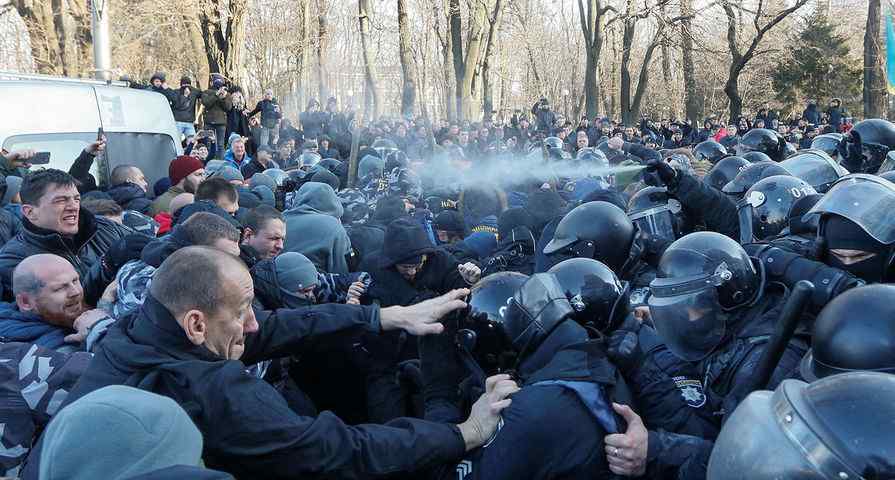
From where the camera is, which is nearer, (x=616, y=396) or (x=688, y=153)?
(x=616, y=396)

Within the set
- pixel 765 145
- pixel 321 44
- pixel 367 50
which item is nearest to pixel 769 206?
pixel 765 145

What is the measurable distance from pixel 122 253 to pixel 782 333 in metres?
3.44

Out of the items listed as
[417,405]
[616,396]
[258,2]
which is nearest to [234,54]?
[258,2]

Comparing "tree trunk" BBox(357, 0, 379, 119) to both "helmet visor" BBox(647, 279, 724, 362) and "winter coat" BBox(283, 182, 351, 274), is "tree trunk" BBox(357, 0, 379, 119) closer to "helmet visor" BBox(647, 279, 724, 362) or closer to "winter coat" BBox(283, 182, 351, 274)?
"winter coat" BBox(283, 182, 351, 274)

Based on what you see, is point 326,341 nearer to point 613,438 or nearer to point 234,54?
point 613,438

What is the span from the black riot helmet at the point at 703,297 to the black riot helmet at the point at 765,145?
6838 millimetres

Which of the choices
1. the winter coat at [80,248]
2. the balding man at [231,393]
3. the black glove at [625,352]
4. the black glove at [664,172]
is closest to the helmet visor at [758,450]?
the black glove at [625,352]

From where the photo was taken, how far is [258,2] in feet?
115

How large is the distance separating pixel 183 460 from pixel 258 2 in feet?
119

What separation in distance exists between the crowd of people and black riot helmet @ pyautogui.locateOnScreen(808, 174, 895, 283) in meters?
0.01

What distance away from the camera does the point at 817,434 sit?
1690 millimetres

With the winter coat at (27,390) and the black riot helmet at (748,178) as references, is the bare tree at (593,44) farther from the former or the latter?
the winter coat at (27,390)

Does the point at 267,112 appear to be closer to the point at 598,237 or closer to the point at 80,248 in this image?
the point at 80,248

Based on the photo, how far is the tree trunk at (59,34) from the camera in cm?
2216
